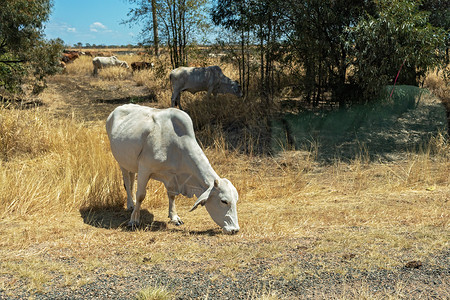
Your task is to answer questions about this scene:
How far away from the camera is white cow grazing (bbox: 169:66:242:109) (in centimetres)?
1265

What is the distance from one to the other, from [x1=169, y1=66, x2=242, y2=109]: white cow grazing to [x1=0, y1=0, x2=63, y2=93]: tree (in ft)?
14.9

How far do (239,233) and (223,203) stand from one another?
1.31 feet

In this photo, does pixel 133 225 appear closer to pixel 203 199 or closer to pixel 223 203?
pixel 203 199

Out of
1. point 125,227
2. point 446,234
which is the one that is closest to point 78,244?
point 125,227

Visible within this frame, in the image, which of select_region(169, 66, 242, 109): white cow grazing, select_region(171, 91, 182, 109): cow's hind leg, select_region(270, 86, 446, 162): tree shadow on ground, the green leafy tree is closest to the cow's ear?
select_region(270, 86, 446, 162): tree shadow on ground

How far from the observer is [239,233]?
17.5 ft

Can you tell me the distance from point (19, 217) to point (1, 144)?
11.2 feet

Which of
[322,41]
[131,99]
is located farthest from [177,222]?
[131,99]

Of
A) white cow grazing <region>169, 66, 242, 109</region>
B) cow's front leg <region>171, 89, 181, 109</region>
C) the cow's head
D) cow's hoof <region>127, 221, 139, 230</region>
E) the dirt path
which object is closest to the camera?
the cow's head

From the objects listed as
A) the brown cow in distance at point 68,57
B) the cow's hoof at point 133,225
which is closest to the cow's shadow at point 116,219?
the cow's hoof at point 133,225

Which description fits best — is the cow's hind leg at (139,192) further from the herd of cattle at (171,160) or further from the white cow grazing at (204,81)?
the white cow grazing at (204,81)

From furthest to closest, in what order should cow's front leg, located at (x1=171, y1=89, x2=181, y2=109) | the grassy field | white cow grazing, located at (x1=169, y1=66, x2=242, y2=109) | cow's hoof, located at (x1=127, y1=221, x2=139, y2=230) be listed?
1. cow's front leg, located at (x1=171, y1=89, x2=181, y2=109)
2. white cow grazing, located at (x1=169, y1=66, x2=242, y2=109)
3. cow's hoof, located at (x1=127, y1=221, x2=139, y2=230)
4. the grassy field

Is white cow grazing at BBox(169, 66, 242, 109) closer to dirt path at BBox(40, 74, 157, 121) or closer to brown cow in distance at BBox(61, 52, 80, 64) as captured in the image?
dirt path at BBox(40, 74, 157, 121)

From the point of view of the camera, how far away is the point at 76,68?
25.0 m
